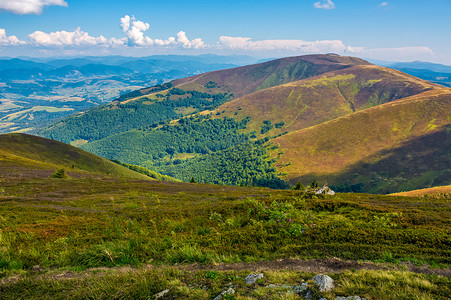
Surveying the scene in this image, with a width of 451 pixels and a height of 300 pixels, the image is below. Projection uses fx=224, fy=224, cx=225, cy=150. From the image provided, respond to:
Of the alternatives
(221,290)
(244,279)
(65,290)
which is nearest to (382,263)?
(244,279)

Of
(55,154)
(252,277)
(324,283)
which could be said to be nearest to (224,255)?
(252,277)

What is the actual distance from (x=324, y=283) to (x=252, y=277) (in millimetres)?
2259

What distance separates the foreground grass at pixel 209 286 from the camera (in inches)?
245

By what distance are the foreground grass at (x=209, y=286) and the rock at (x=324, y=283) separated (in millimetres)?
180

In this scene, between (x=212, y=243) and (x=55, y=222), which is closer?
(x=212, y=243)

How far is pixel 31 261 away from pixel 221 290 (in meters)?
8.44

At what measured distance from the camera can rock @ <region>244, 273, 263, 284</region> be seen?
24.2 feet

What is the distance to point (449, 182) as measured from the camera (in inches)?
5541

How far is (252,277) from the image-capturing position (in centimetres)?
761

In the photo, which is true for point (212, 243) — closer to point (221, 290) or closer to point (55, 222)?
point (221, 290)

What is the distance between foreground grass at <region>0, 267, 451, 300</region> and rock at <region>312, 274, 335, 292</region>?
18 centimetres

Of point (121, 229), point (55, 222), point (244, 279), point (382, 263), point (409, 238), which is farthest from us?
point (55, 222)

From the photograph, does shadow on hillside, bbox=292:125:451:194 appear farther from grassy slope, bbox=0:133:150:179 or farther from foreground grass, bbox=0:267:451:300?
foreground grass, bbox=0:267:451:300

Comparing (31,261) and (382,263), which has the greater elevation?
(382,263)
